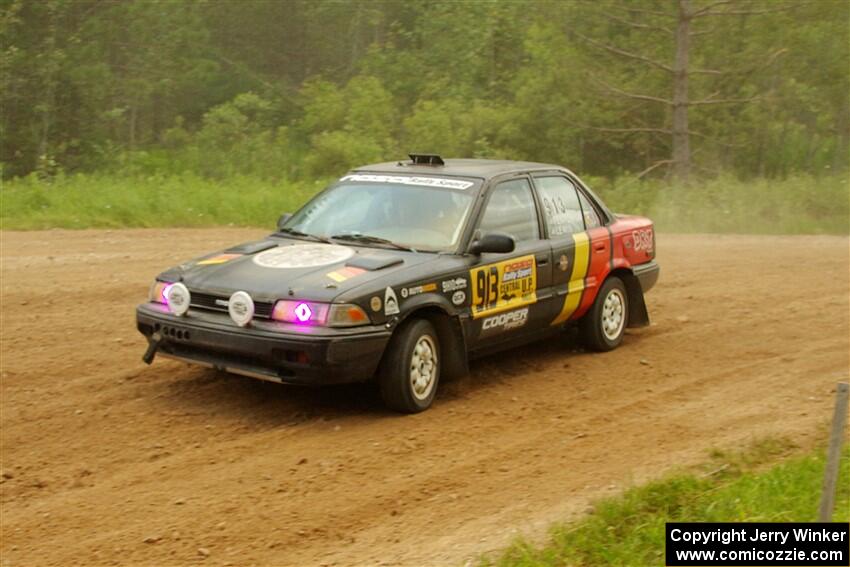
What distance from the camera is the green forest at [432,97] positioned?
2259 cm

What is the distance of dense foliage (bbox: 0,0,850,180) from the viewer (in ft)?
78.5

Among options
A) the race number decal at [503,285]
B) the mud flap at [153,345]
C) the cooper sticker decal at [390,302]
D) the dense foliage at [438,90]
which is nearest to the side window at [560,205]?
the race number decal at [503,285]

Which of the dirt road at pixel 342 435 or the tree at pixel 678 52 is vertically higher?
the tree at pixel 678 52

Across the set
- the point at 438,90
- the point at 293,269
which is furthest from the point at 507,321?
the point at 438,90

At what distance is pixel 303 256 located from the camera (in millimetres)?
7453

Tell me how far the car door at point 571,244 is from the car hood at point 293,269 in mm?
1369

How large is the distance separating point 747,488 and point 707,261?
8592 millimetres

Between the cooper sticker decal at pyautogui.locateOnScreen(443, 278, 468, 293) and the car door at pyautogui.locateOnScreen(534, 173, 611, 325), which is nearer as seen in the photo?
the cooper sticker decal at pyautogui.locateOnScreen(443, 278, 468, 293)

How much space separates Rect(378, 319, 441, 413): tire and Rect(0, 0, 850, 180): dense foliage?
53.6 feet

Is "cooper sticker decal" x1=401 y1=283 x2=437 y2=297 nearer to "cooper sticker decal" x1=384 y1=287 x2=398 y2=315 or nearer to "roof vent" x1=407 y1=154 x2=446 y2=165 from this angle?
"cooper sticker decal" x1=384 y1=287 x2=398 y2=315

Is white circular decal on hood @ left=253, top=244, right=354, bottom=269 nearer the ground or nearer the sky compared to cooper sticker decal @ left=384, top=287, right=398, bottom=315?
nearer the sky

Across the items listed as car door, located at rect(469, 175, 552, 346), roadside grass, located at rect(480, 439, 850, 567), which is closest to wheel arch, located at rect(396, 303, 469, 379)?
car door, located at rect(469, 175, 552, 346)

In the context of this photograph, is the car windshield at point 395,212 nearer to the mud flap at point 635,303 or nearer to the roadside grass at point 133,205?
the mud flap at point 635,303

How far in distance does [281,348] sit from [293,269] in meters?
0.72
